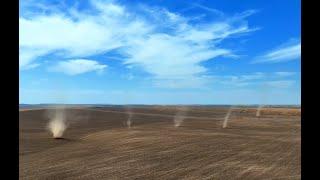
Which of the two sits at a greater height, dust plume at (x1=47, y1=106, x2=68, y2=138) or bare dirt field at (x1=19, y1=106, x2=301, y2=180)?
dust plume at (x1=47, y1=106, x2=68, y2=138)

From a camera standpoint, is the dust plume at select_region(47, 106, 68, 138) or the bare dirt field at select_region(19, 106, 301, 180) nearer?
the bare dirt field at select_region(19, 106, 301, 180)

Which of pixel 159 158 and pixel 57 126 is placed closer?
pixel 159 158

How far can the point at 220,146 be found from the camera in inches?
750

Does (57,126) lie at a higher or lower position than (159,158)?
higher

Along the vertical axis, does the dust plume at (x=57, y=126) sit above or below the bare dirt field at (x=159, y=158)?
above

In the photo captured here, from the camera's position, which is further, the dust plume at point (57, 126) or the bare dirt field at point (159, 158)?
the dust plume at point (57, 126)
